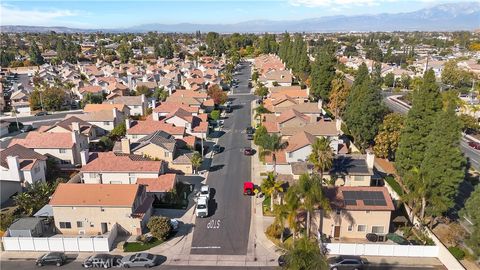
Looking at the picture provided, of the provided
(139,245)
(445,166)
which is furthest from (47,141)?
(445,166)

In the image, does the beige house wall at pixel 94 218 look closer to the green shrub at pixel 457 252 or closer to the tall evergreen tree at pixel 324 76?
the green shrub at pixel 457 252

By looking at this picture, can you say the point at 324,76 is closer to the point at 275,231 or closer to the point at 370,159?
the point at 370,159

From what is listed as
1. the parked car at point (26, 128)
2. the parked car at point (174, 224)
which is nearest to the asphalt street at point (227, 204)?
the parked car at point (174, 224)

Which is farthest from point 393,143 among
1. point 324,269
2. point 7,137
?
point 7,137

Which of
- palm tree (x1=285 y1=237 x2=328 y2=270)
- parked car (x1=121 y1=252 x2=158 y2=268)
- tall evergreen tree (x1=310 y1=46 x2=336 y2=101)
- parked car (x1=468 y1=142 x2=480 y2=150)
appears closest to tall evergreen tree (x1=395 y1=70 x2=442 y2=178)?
palm tree (x1=285 y1=237 x2=328 y2=270)

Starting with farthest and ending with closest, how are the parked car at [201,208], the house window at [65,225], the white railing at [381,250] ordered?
the parked car at [201,208], the house window at [65,225], the white railing at [381,250]
